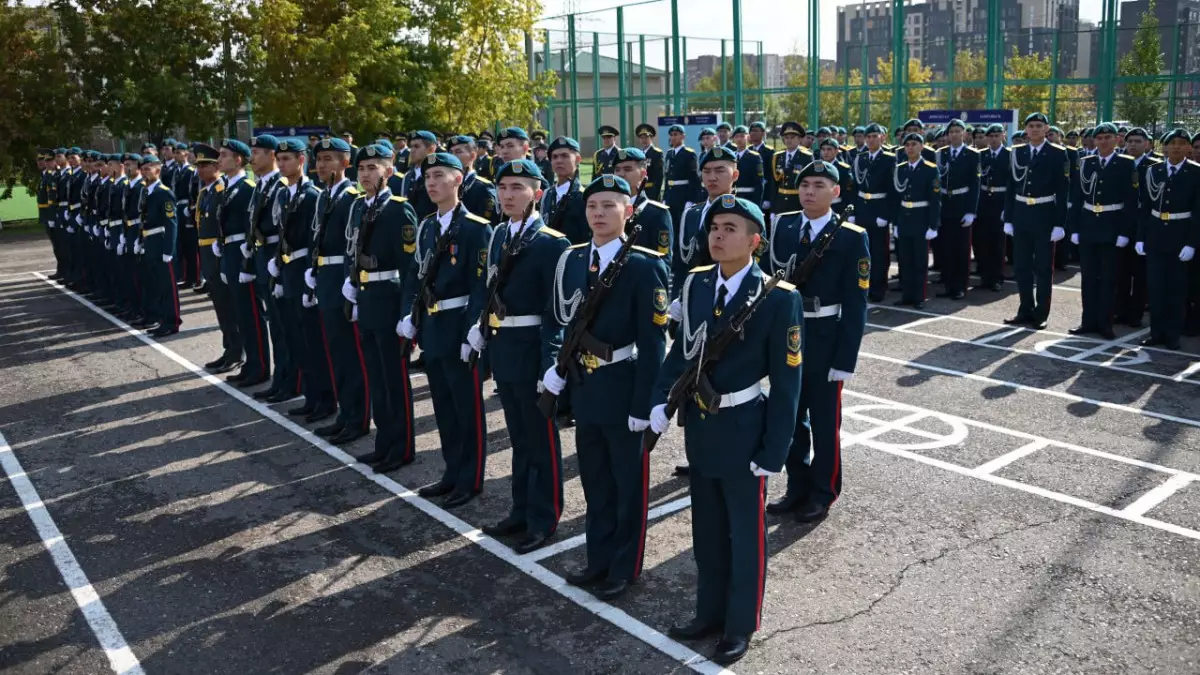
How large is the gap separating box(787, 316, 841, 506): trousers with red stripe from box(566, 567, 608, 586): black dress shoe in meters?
1.49

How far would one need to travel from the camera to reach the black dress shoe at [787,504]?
6.24 meters

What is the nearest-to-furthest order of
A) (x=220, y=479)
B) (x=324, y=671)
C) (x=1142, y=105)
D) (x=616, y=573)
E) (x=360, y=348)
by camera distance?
(x=324, y=671), (x=616, y=573), (x=220, y=479), (x=360, y=348), (x=1142, y=105)

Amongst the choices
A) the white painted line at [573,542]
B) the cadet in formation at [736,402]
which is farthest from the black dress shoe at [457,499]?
the cadet in formation at [736,402]

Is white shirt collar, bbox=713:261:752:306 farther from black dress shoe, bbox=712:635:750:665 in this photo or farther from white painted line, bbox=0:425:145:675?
white painted line, bbox=0:425:145:675

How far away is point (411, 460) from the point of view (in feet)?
24.3

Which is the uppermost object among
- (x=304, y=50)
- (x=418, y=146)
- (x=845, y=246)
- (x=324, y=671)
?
(x=304, y=50)

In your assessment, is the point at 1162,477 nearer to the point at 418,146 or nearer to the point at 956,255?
the point at 956,255

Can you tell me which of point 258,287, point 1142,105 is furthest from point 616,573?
point 1142,105

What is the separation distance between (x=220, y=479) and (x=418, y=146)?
5.02 m

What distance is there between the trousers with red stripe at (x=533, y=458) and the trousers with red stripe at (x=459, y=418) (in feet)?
1.83

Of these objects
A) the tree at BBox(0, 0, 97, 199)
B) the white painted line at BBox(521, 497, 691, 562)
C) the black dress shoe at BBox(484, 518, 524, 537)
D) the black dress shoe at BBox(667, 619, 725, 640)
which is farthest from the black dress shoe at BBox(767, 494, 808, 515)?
the tree at BBox(0, 0, 97, 199)

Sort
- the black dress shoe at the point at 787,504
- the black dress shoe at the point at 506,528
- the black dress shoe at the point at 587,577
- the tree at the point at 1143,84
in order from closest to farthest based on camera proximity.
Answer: the black dress shoe at the point at 587,577 < the black dress shoe at the point at 506,528 < the black dress shoe at the point at 787,504 < the tree at the point at 1143,84

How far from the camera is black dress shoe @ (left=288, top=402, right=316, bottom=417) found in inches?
340

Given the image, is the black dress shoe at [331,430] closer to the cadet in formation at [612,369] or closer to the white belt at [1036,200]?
the cadet in formation at [612,369]
